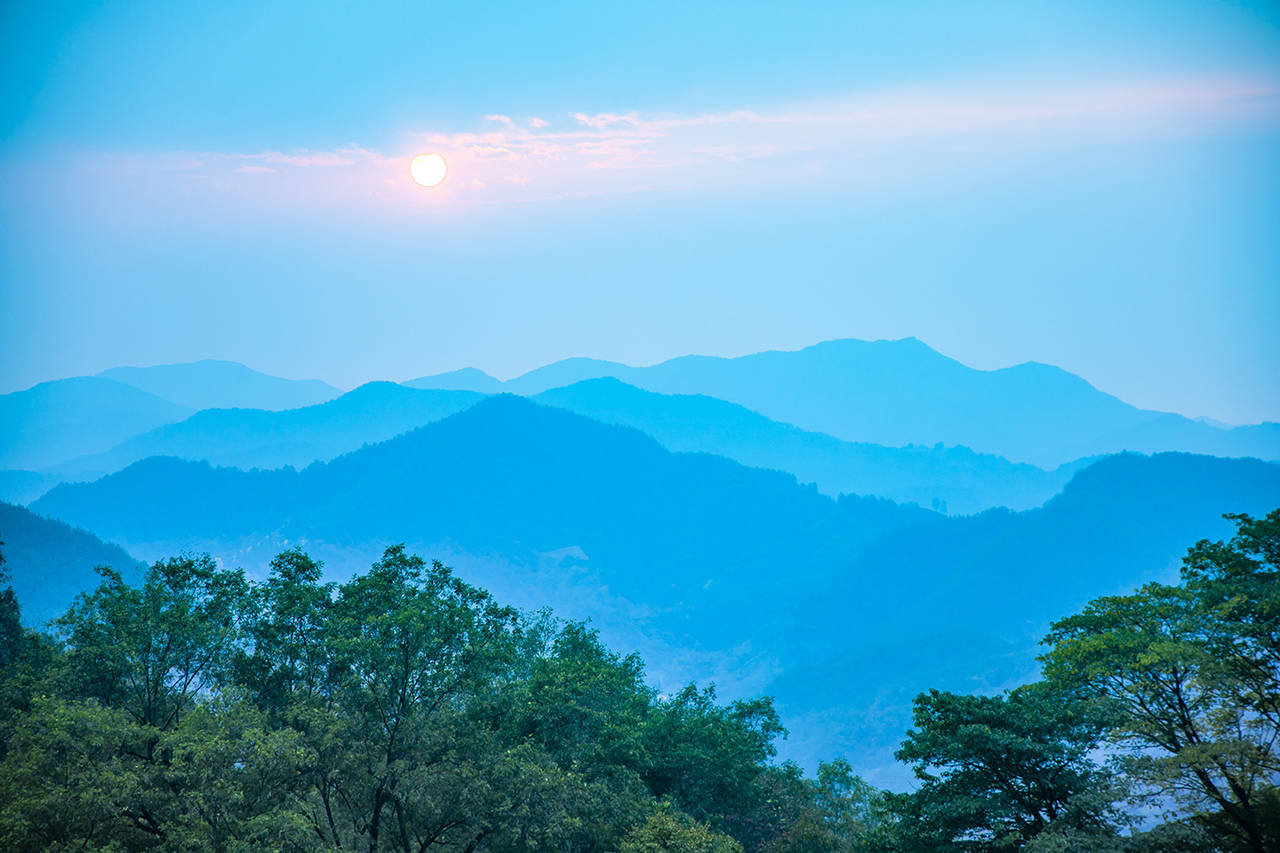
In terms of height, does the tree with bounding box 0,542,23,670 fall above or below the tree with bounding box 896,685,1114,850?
above

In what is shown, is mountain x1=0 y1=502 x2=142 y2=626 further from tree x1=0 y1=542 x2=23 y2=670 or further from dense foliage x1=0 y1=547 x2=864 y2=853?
dense foliage x1=0 y1=547 x2=864 y2=853

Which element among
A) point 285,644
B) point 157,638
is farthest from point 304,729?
point 157,638

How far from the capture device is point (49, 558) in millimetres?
184625

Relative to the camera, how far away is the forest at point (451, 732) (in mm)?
21016

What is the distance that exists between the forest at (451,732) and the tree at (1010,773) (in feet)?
0.20

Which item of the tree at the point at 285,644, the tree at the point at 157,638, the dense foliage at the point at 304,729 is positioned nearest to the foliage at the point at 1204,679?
the dense foliage at the point at 304,729

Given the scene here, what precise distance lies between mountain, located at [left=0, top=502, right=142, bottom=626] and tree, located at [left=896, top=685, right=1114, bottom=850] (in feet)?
604

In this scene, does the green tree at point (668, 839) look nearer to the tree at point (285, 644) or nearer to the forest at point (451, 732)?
the forest at point (451, 732)

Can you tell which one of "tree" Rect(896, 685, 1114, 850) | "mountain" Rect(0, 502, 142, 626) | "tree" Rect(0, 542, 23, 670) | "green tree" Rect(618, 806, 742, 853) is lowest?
"green tree" Rect(618, 806, 742, 853)

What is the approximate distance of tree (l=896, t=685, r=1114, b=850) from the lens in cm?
2389

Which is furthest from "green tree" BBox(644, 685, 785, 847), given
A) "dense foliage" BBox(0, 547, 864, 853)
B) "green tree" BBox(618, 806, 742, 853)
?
"green tree" BBox(618, 806, 742, 853)

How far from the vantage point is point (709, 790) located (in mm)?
37812

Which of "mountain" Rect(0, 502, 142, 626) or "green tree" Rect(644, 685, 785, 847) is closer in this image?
"green tree" Rect(644, 685, 785, 847)

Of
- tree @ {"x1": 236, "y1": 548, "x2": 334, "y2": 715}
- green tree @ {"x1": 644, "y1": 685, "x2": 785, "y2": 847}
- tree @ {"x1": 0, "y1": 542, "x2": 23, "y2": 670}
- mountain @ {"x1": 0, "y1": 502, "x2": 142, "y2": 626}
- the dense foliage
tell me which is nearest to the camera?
the dense foliage
